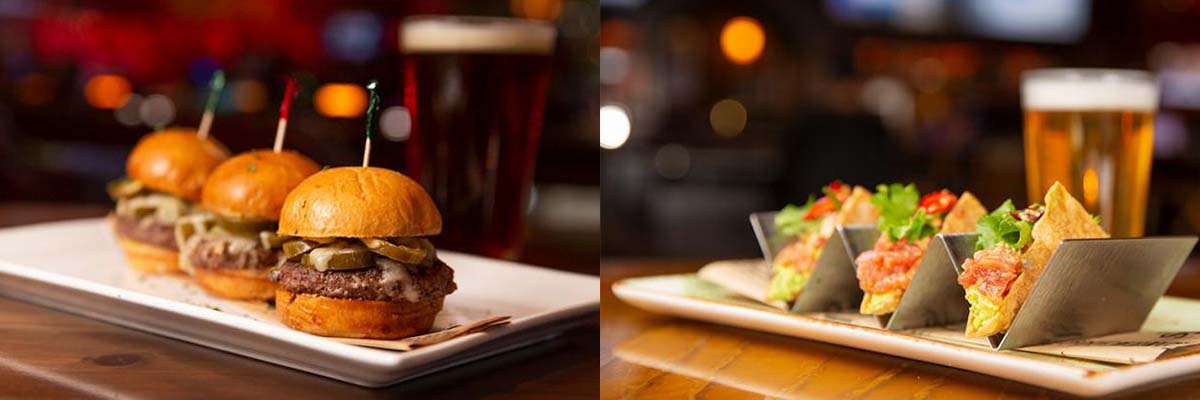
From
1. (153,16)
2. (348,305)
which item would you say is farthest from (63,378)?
(153,16)

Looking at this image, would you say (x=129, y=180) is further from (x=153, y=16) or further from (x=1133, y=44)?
(x=153, y=16)

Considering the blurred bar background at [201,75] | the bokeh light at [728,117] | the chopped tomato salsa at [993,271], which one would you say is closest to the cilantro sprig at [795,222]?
the chopped tomato salsa at [993,271]

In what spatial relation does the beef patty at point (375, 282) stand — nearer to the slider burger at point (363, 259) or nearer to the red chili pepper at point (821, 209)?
the slider burger at point (363, 259)

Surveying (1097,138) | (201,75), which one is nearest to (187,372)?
(1097,138)

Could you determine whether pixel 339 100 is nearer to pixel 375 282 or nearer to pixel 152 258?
pixel 152 258

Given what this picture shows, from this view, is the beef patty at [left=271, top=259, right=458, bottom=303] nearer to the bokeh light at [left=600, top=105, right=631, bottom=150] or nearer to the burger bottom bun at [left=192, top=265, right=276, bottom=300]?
the burger bottom bun at [left=192, top=265, right=276, bottom=300]
